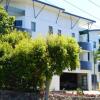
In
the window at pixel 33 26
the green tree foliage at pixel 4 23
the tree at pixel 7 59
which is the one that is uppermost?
the window at pixel 33 26

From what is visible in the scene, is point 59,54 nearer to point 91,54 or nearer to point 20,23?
point 20,23

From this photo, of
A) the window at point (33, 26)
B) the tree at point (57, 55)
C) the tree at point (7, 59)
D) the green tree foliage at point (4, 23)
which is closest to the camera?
the tree at point (57, 55)

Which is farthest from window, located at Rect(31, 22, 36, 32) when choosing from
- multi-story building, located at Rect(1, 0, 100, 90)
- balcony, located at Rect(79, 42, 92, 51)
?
balcony, located at Rect(79, 42, 92, 51)

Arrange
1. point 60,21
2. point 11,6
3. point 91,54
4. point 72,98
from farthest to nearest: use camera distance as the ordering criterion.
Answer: point 91,54 < point 60,21 < point 11,6 < point 72,98

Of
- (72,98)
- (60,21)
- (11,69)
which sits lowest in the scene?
(72,98)

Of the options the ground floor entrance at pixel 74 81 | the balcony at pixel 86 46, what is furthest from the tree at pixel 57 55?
the ground floor entrance at pixel 74 81

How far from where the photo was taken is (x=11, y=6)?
139ft

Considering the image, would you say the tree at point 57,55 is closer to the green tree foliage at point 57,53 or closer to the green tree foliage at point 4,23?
the green tree foliage at point 57,53

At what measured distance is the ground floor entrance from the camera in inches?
2195

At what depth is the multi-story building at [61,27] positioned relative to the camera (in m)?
43.3

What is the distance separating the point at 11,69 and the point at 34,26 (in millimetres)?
21913

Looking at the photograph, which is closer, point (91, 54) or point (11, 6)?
point (11, 6)

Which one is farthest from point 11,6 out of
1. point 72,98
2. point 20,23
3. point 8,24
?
point 72,98

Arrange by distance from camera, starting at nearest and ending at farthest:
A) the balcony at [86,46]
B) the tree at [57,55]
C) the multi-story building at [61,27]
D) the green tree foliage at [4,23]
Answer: the tree at [57,55] < the green tree foliage at [4,23] < the multi-story building at [61,27] < the balcony at [86,46]
